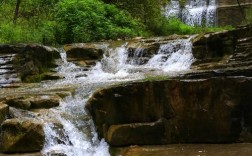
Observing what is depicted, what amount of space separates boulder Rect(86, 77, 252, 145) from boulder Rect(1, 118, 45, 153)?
3.59ft

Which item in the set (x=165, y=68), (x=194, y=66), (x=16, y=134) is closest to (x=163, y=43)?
(x=165, y=68)

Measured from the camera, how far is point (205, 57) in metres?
12.6

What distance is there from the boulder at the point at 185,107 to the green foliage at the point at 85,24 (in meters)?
9.96

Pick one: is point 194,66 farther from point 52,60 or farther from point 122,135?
point 122,135

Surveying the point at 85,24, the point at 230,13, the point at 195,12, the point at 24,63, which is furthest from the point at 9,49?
the point at 230,13

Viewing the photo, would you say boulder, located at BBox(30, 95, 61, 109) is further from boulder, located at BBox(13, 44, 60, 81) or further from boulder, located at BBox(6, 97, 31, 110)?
boulder, located at BBox(13, 44, 60, 81)

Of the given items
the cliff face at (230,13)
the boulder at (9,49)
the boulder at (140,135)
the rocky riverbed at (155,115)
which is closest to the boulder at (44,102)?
the rocky riverbed at (155,115)

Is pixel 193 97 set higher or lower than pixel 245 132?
higher

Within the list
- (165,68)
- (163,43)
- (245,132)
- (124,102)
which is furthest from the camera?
(163,43)

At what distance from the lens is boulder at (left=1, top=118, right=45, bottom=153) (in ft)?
22.4

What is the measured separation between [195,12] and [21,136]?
2012 centimetres

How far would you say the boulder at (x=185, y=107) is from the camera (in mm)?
6758

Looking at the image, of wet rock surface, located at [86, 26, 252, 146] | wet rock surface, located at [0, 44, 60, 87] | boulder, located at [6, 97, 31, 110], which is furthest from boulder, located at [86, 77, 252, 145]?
wet rock surface, located at [0, 44, 60, 87]

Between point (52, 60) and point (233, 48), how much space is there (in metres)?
5.81
